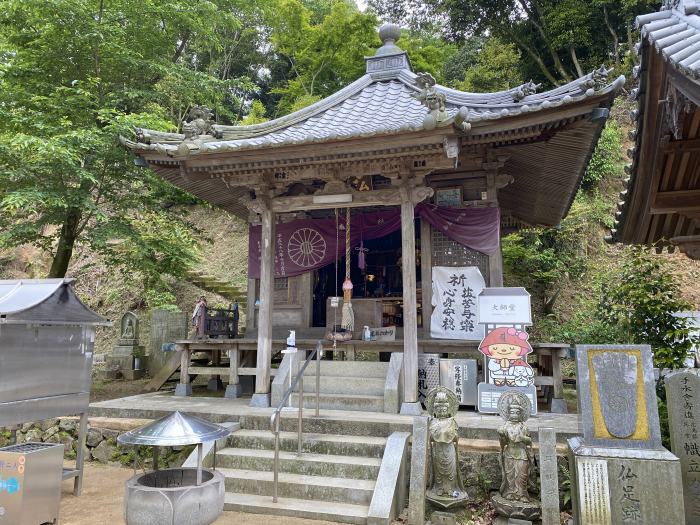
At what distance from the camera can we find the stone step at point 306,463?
559cm

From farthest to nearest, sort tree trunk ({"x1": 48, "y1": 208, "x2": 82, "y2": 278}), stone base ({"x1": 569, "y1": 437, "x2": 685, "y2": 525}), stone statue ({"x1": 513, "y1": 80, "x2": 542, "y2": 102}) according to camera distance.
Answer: tree trunk ({"x1": 48, "y1": 208, "x2": 82, "y2": 278}), stone statue ({"x1": 513, "y1": 80, "x2": 542, "y2": 102}), stone base ({"x1": 569, "y1": 437, "x2": 685, "y2": 525})

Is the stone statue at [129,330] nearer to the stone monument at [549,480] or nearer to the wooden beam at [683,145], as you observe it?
the stone monument at [549,480]

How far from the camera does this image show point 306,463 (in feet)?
19.0

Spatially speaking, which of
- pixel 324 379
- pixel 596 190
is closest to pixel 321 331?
pixel 324 379

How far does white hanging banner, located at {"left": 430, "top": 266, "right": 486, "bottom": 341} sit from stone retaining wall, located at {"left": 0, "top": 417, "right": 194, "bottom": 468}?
4.80 meters

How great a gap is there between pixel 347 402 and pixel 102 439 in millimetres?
3983

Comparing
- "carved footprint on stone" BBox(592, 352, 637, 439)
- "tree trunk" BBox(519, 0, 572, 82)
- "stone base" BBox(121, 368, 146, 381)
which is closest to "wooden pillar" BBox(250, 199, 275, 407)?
"carved footprint on stone" BBox(592, 352, 637, 439)

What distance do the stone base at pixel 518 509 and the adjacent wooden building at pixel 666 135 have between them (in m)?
3.63

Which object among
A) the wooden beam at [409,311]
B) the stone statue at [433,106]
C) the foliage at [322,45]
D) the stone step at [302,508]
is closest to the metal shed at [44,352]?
the stone step at [302,508]

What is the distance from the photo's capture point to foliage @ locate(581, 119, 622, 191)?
18688mm

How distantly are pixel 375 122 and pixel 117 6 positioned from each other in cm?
610

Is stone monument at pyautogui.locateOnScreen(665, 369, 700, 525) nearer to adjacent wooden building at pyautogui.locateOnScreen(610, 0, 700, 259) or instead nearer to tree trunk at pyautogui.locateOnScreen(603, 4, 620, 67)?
adjacent wooden building at pyautogui.locateOnScreen(610, 0, 700, 259)

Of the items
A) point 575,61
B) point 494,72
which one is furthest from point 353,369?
point 575,61

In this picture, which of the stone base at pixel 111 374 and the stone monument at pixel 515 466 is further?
the stone base at pixel 111 374
